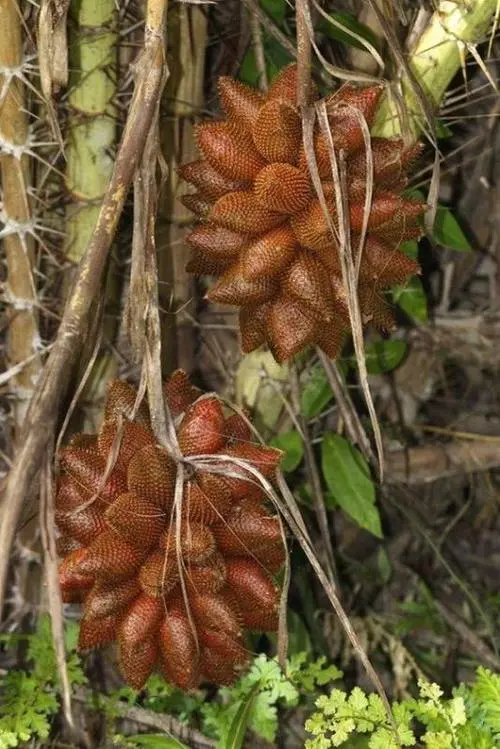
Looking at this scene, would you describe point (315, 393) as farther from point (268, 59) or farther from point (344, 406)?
point (268, 59)

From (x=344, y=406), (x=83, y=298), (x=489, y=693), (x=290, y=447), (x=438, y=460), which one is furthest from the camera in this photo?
(x=438, y=460)

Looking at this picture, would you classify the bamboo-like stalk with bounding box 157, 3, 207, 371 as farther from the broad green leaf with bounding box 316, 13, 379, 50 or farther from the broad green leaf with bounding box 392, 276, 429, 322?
the broad green leaf with bounding box 392, 276, 429, 322

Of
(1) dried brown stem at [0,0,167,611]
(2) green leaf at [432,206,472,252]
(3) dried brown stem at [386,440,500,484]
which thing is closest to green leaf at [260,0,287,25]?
(2) green leaf at [432,206,472,252]

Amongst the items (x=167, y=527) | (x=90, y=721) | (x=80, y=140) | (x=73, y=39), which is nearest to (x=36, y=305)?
(x=80, y=140)

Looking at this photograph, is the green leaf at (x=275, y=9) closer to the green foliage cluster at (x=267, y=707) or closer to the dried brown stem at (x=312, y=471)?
the dried brown stem at (x=312, y=471)

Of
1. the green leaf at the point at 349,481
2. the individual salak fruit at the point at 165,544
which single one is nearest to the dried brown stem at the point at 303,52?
the individual salak fruit at the point at 165,544

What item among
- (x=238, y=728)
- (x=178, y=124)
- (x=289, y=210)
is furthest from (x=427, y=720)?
(x=178, y=124)
